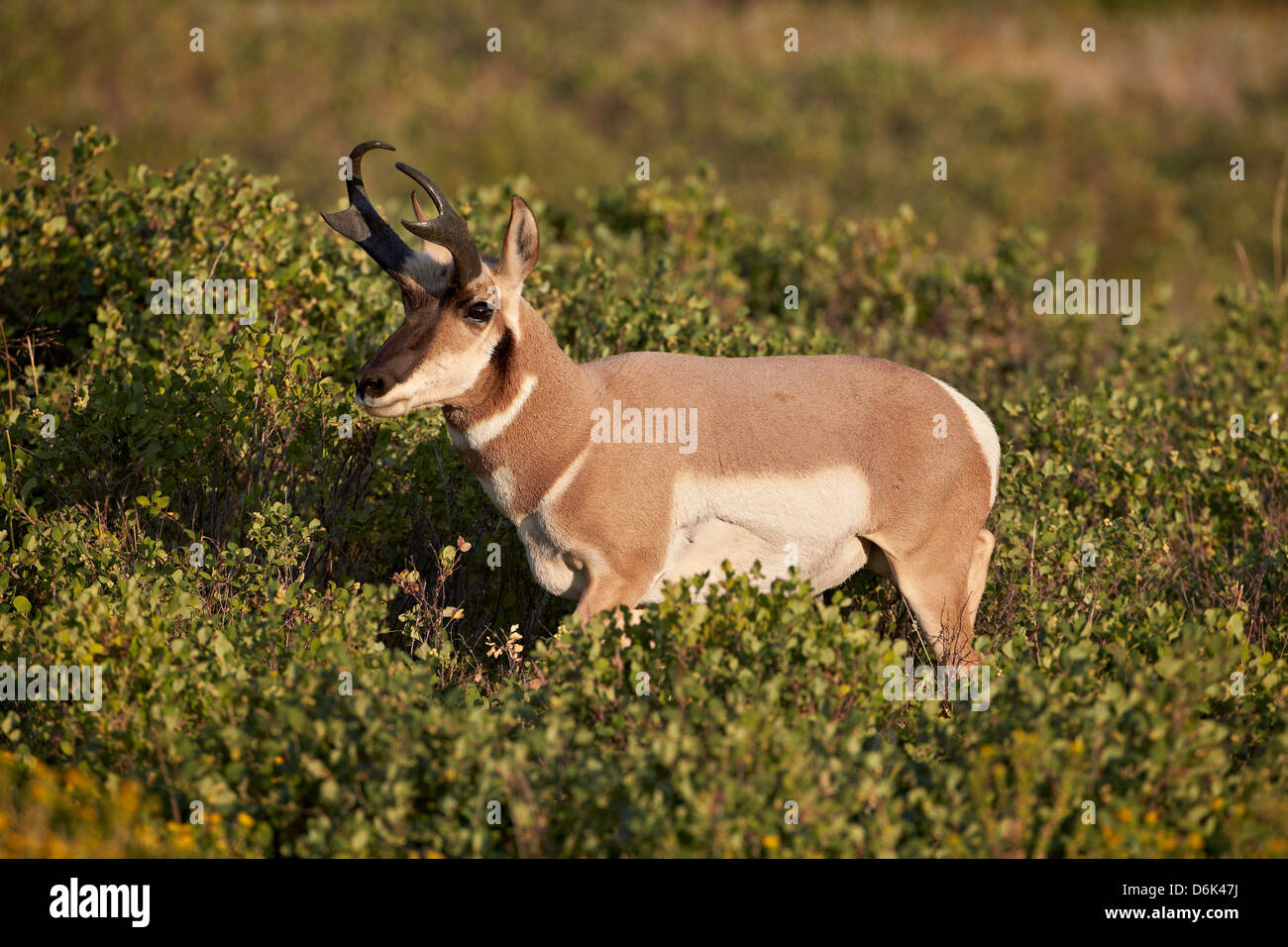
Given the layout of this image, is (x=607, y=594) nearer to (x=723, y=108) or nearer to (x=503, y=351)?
(x=503, y=351)

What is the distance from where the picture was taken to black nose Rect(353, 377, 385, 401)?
542cm

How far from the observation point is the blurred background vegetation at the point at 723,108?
19.1m

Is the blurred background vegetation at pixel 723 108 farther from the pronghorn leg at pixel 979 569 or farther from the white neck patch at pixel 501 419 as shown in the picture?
the white neck patch at pixel 501 419

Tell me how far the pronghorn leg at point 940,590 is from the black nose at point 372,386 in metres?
2.55

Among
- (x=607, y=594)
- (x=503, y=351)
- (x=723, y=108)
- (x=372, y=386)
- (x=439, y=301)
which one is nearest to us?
(x=372, y=386)

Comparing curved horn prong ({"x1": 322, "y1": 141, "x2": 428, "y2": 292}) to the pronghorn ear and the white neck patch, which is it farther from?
the white neck patch

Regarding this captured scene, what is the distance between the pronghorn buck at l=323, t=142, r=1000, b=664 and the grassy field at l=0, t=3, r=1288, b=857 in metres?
0.50

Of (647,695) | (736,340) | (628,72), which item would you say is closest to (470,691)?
(647,695)

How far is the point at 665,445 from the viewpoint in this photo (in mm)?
5984

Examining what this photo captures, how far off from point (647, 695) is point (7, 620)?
108 inches

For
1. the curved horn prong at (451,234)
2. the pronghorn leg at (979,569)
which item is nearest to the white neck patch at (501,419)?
the curved horn prong at (451,234)

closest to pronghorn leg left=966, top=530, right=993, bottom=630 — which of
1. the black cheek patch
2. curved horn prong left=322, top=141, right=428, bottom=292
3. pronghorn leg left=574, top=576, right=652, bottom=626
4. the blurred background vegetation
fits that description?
pronghorn leg left=574, top=576, right=652, bottom=626

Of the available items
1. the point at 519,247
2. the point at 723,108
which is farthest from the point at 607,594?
the point at 723,108

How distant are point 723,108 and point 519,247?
1801 cm
